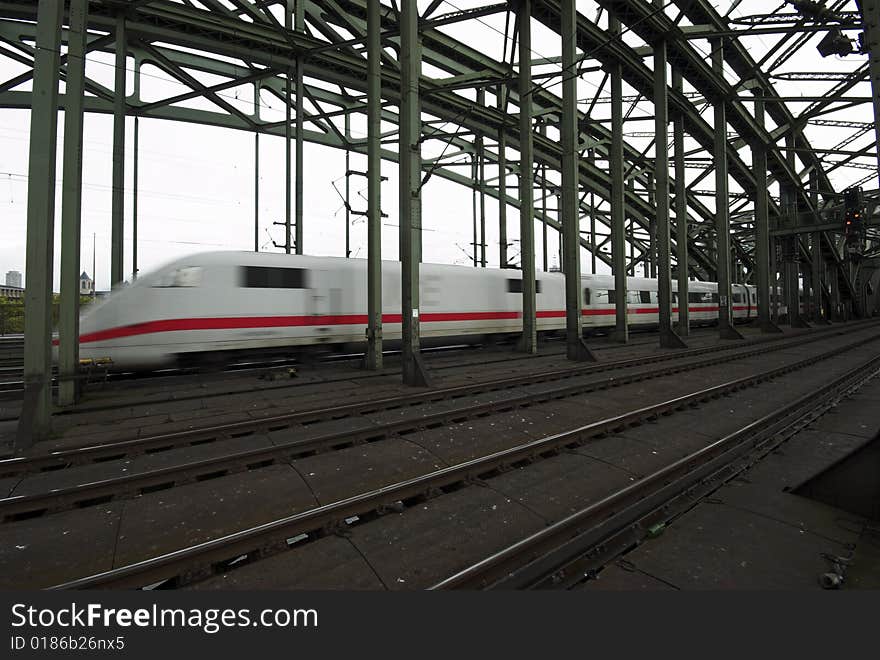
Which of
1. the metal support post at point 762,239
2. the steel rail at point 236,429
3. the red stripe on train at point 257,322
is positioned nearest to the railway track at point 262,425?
the steel rail at point 236,429

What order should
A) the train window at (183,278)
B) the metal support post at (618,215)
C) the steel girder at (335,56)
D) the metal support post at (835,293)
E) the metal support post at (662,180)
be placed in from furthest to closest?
the metal support post at (835,293) < the metal support post at (662,180) < the metal support post at (618,215) < the steel girder at (335,56) < the train window at (183,278)

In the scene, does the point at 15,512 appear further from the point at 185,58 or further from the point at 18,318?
the point at 18,318

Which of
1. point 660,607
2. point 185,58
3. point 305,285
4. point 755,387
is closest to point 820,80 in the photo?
point 755,387

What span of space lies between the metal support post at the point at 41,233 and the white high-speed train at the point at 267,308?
13.6 ft

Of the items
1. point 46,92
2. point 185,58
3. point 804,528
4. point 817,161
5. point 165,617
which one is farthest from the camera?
point 817,161

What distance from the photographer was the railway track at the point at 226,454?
4125 millimetres

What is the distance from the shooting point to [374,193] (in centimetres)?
1178

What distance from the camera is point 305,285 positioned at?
12.0 metres

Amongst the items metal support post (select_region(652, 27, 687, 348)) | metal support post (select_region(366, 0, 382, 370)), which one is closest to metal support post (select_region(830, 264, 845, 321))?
metal support post (select_region(652, 27, 687, 348))

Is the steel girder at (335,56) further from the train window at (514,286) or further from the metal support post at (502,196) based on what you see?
the train window at (514,286)

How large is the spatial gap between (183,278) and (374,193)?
5.41 meters

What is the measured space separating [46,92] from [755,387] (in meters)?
14.4

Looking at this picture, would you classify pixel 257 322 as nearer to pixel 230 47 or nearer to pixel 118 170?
pixel 118 170

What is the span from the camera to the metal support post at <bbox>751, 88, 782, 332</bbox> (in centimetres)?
2678
